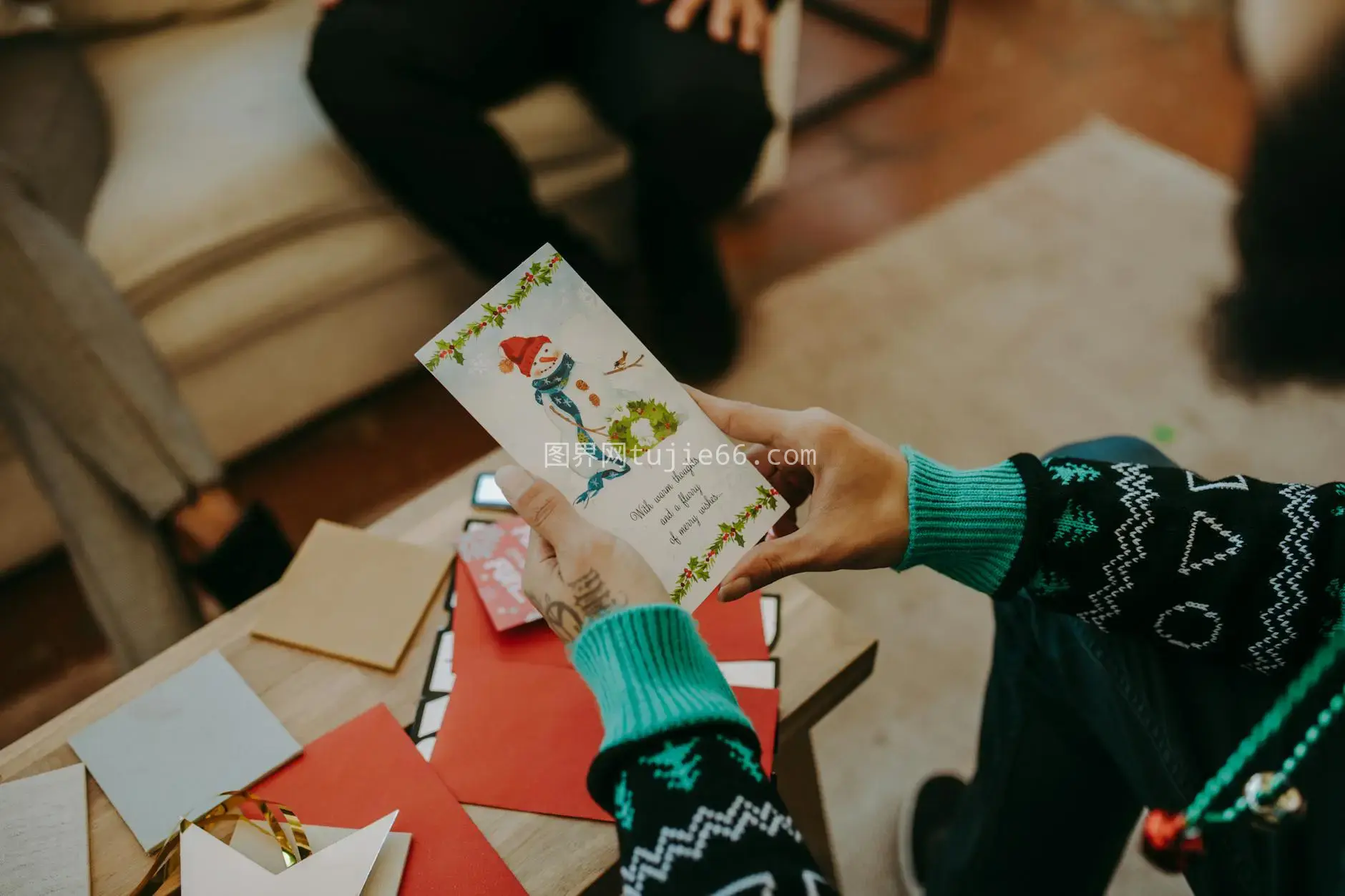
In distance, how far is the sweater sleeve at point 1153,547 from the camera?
1.98ft

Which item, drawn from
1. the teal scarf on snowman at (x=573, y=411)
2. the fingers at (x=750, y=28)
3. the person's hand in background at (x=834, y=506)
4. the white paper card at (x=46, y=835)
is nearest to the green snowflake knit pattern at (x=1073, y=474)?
the person's hand in background at (x=834, y=506)

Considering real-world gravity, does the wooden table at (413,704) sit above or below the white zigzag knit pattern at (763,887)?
below

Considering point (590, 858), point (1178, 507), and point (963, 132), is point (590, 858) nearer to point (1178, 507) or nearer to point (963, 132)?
point (1178, 507)

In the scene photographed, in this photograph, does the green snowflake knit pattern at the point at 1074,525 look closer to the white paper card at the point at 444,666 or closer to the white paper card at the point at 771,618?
the white paper card at the point at 771,618

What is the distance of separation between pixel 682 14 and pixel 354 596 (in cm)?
97

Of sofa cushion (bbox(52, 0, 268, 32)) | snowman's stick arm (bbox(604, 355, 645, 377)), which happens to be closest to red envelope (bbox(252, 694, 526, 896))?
snowman's stick arm (bbox(604, 355, 645, 377))

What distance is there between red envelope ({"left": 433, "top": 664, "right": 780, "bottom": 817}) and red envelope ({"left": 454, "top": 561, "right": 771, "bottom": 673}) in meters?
0.01

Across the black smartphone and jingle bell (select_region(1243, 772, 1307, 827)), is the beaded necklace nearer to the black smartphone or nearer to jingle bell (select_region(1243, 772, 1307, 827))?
jingle bell (select_region(1243, 772, 1307, 827))

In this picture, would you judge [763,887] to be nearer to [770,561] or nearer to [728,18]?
[770,561]

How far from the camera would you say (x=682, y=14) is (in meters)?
1.31

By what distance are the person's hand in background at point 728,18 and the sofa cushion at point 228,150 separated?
207 mm

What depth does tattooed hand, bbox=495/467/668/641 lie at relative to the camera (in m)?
0.59

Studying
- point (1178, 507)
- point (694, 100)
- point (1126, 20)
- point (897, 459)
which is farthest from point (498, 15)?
point (1126, 20)

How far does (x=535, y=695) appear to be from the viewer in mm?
749
